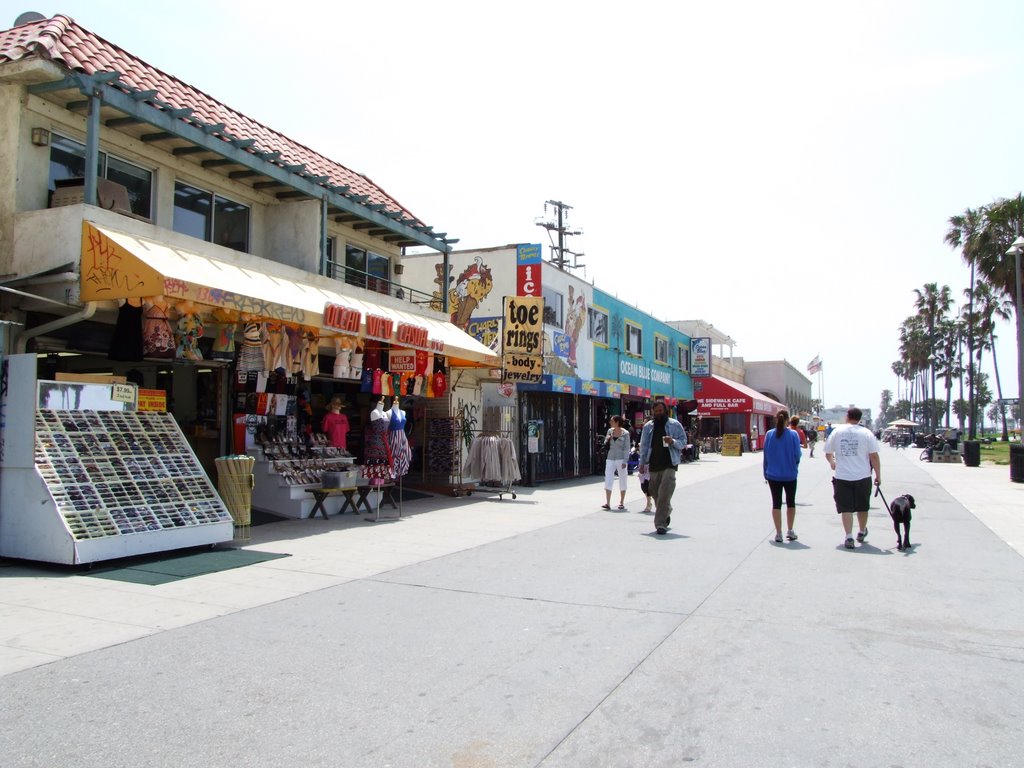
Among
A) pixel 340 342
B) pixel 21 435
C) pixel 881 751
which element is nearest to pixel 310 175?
pixel 340 342

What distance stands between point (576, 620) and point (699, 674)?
1.51m

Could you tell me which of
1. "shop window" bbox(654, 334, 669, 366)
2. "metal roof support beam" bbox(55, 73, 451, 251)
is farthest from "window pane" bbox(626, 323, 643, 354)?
"metal roof support beam" bbox(55, 73, 451, 251)

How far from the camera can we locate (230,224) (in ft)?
44.5

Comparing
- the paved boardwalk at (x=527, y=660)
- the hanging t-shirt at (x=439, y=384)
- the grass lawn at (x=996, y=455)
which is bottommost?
the paved boardwalk at (x=527, y=660)

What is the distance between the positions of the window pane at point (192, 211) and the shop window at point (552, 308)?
415 inches

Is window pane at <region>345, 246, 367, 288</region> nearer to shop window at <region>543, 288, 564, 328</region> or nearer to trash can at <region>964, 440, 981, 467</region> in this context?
→ shop window at <region>543, 288, 564, 328</region>

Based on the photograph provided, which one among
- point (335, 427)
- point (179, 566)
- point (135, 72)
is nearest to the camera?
point (179, 566)

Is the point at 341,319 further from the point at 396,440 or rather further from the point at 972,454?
the point at 972,454

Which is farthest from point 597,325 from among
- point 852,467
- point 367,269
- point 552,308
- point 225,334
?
point 225,334

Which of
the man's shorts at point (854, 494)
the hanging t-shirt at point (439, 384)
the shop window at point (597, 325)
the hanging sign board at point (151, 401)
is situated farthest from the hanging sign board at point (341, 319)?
the shop window at point (597, 325)

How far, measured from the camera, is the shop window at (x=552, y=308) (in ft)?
71.2

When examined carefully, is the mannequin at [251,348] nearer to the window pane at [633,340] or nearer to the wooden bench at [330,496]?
the wooden bench at [330,496]

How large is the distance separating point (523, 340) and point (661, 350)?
17.4 meters

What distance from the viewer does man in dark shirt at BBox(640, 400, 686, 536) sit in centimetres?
1112
